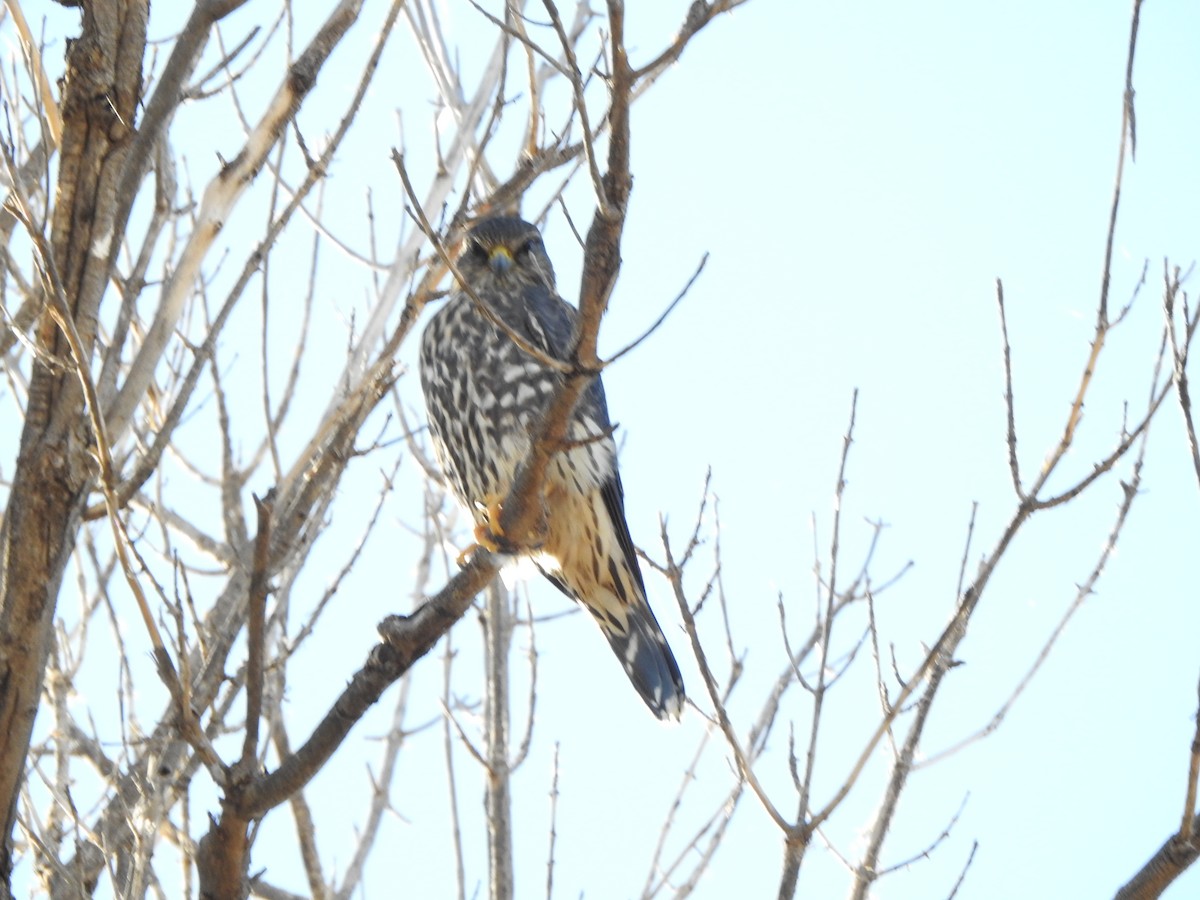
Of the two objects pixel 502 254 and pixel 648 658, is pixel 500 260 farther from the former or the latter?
pixel 648 658

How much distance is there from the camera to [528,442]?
3.63 metres

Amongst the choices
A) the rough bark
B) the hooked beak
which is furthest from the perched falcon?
the rough bark

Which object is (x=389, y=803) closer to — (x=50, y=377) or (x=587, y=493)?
(x=587, y=493)

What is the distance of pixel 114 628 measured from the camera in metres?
3.35

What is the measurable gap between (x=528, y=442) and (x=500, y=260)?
2.44ft

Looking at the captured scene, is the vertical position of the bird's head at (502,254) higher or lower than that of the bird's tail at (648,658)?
higher

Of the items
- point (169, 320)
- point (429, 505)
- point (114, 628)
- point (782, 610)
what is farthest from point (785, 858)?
point (429, 505)

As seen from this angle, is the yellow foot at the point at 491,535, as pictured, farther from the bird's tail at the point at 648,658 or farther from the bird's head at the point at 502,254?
the bird's head at the point at 502,254

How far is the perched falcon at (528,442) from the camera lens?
12.3ft

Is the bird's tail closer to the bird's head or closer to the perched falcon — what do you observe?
the perched falcon

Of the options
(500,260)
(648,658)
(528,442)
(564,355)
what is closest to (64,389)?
(528,442)

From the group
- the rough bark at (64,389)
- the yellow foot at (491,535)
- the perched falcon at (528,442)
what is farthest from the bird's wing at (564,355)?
the rough bark at (64,389)

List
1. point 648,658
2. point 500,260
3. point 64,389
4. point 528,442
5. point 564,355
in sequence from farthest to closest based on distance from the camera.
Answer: point 500,260 < point 648,658 < point 564,355 < point 528,442 < point 64,389

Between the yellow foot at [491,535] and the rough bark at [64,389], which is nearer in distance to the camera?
the rough bark at [64,389]
